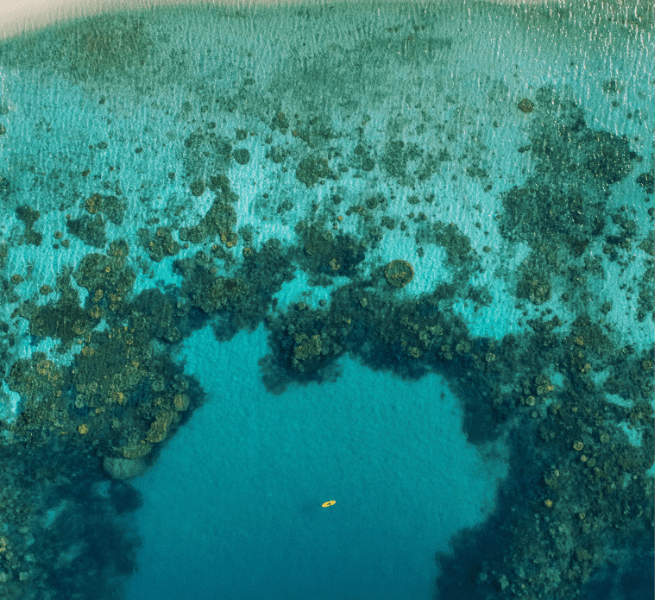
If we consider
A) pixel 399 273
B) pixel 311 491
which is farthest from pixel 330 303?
pixel 311 491

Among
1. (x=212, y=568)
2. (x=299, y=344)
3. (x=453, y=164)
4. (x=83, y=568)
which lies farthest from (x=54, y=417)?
(x=453, y=164)

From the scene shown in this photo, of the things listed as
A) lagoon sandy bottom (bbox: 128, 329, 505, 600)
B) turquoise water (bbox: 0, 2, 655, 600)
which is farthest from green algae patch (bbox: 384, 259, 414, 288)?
lagoon sandy bottom (bbox: 128, 329, 505, 600)

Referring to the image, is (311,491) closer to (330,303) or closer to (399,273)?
(330,303)

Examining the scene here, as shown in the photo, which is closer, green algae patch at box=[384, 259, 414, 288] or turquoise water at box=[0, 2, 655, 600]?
turquoise water at box=[0, 2, 655, 600]

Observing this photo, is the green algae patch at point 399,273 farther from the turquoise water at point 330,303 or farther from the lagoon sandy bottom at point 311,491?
the lagoon sandy bottom at point 311,491

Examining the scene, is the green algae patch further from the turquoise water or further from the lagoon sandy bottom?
the lagoon sandy bottom

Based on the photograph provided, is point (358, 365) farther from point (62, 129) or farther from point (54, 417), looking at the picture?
point (62, 129)
